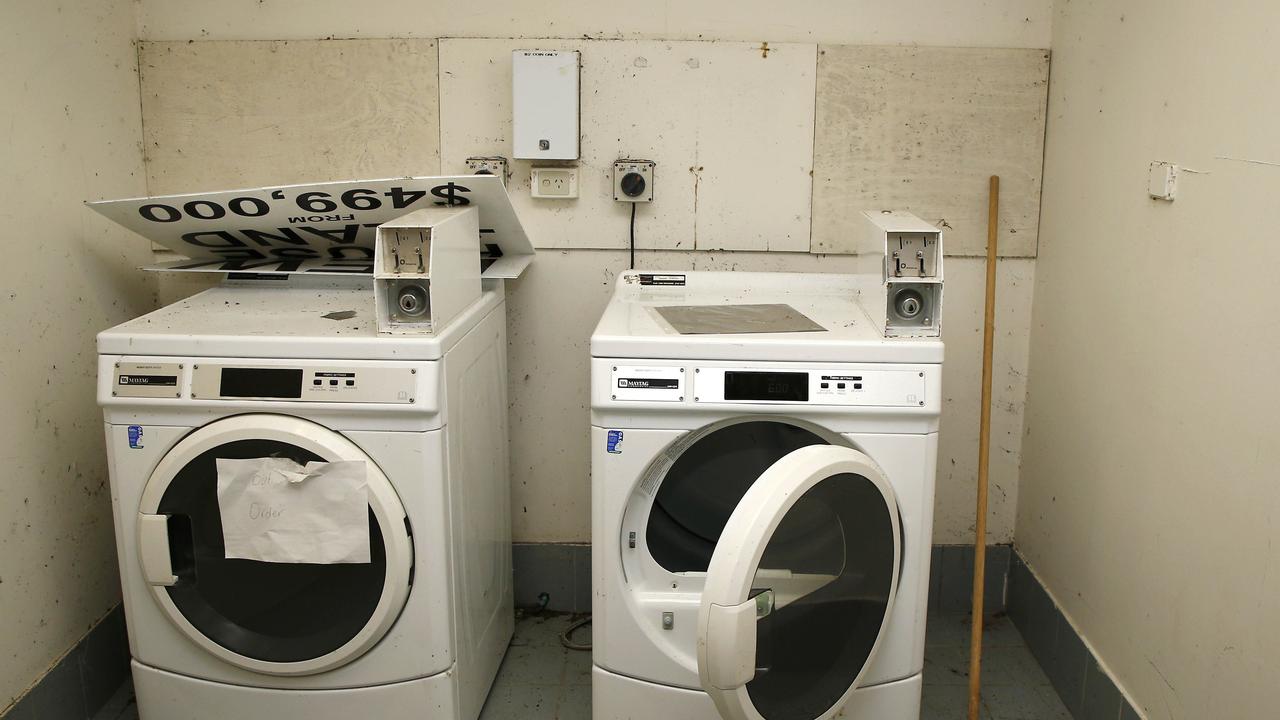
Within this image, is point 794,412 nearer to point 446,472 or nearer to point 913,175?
point 446,472

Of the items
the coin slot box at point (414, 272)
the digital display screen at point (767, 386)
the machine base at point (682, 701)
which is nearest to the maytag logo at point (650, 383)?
the digital display screen at point (767, 386)

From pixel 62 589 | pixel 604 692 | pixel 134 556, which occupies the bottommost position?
pixel 604 692

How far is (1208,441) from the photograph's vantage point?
6.46 feet

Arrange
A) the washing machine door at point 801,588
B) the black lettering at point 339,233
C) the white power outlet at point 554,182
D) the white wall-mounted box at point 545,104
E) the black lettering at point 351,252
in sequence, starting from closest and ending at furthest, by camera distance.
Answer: the washing machine door at point 801,588 → the black lettering at point 339,233 → the black lettering at point 351,252 → the white wall-mounted box at point 545,104 → the white power outlet at point 554,182

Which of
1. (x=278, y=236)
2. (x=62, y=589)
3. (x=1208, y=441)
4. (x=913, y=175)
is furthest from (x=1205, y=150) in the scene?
(x=62, y=589)

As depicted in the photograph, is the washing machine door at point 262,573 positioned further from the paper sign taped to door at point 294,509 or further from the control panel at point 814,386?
the control panel at point 814,386

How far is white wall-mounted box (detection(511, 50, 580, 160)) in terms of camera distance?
2.71 metres

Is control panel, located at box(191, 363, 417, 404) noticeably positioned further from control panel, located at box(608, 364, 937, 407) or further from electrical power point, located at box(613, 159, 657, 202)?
electrical power point, located at box(613, 159, 657, 202)

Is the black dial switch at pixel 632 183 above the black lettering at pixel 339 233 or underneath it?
above

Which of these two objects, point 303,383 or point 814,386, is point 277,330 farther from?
point 814,386

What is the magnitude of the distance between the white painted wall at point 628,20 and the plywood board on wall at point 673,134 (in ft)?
0.14

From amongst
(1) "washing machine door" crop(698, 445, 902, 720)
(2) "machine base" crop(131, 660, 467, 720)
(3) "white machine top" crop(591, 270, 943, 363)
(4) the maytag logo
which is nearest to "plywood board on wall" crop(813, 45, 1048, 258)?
(3) "white machine top" crop(591, 270, 943, 363)

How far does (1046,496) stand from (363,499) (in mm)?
1873

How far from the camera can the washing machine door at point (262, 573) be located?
6.78 feet
